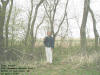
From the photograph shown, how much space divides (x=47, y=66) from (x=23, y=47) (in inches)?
206

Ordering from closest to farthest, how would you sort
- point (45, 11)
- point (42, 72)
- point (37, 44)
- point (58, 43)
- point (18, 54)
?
point (42, 72)
point (18, 54)
point (37, 44)
point (58, 43)
point (45, 11)

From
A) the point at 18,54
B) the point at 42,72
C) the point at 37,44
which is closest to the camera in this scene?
the point at 42,72

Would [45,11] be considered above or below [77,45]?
above

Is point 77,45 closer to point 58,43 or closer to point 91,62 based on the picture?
point 58,43

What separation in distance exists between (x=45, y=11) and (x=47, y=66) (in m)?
17.0

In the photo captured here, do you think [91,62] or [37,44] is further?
[37,44]

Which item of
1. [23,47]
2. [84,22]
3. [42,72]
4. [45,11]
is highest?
[45,11]

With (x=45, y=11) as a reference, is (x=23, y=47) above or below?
below

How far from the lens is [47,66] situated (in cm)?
1031

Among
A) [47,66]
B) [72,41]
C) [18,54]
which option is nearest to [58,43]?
[72,41]

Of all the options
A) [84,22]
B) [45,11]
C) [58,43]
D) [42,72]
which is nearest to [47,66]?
[42,72]

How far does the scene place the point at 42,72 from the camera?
9008 millimetres

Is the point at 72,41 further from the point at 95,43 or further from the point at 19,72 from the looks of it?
the point at 19,72

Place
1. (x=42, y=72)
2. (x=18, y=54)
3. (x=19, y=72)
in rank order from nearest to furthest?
(x=19, y=72)
(x=42, y=72)
(x=18, y=54)
